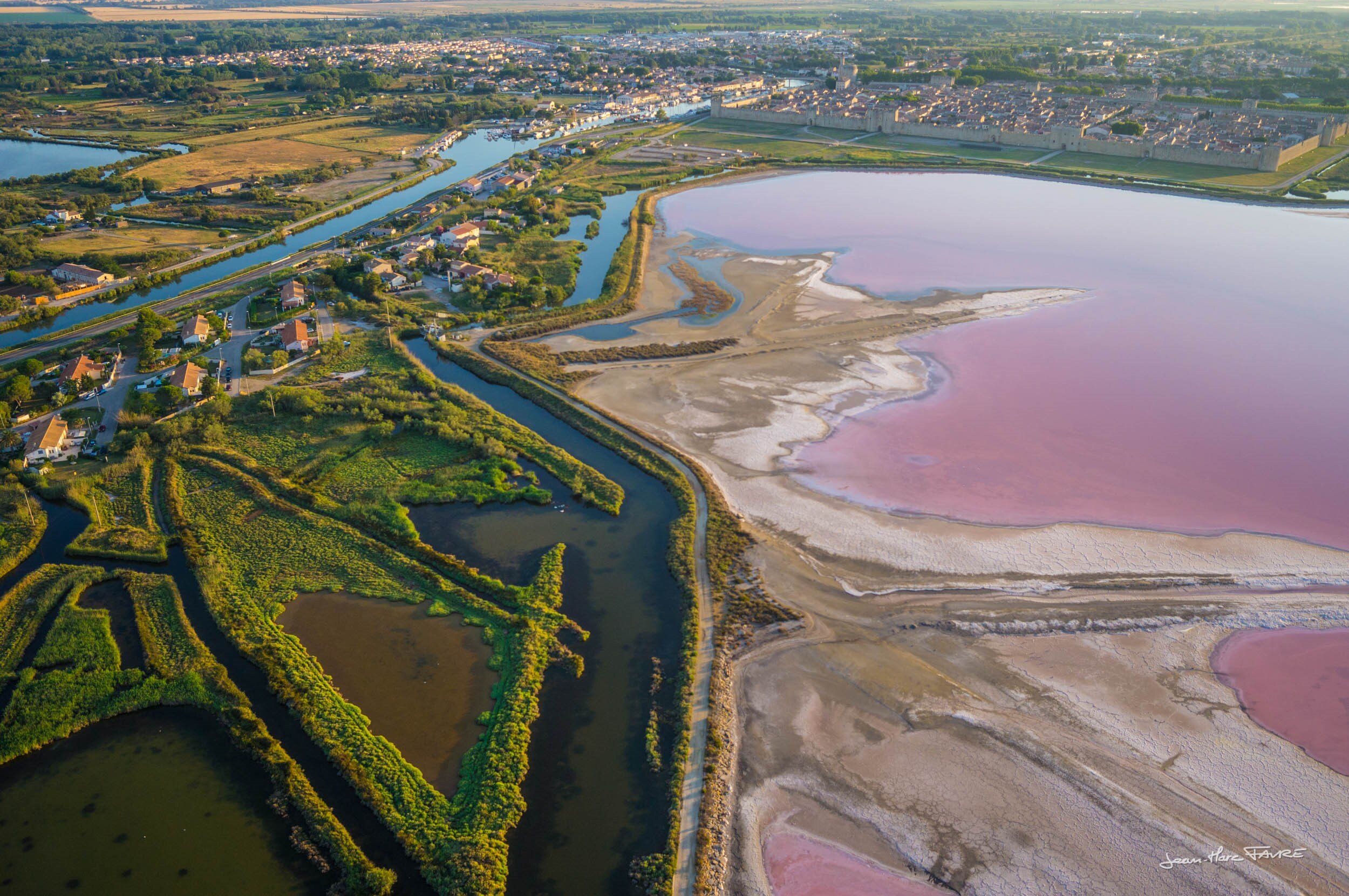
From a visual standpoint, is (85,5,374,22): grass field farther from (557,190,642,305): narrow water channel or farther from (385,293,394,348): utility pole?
(385,293,394,348): utility pole

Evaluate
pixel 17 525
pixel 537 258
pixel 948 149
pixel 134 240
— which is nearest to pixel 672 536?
pixel 17 525

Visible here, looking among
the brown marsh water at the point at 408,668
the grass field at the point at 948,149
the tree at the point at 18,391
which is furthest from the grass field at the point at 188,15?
the brown marsh water at the point at 408,668

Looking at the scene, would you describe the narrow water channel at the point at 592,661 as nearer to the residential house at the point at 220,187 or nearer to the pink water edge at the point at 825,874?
the pink water edge at the point at 825,874

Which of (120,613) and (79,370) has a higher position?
(79,370)

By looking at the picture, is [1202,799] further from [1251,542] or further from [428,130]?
[428,130]

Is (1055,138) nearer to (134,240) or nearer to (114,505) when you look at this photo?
(134,240)

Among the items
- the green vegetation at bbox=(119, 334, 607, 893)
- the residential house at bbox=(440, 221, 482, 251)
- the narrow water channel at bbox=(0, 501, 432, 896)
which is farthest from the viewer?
the residential house at bbox=(440, 221, 482, 251)

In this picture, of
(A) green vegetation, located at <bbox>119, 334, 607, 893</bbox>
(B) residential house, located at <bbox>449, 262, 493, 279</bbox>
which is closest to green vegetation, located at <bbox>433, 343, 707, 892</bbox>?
(A) green vegetation, located at <bbox>119, 334, 607, 893</bbox>
